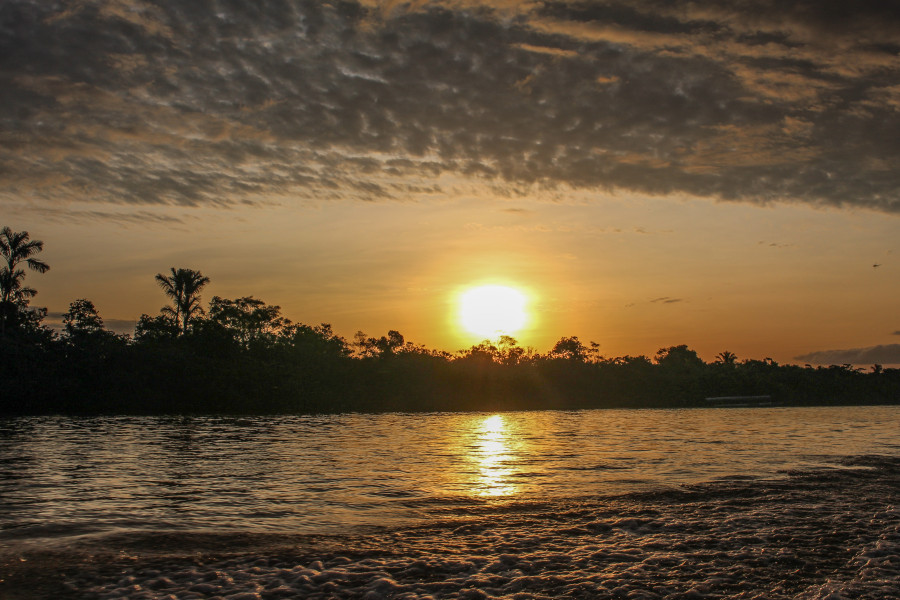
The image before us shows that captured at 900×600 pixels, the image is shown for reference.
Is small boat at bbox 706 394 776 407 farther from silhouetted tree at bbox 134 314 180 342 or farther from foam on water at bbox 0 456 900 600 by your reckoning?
foam on water at bbox 0 456 900 600

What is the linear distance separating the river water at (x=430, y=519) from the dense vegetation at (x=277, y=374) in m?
45.9

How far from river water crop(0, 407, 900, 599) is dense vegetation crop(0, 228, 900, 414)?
151 feet

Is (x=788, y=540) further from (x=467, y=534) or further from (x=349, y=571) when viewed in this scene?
(x=349, y=571)

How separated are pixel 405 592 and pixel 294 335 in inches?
3786

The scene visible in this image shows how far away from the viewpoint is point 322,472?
21484mm

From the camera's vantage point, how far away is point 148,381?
7344cm

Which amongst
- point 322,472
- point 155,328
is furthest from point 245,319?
point 322,472

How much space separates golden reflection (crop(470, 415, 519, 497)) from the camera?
1759 cm

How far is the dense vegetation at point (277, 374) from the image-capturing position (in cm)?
6694

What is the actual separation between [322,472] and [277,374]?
6167 centimetres

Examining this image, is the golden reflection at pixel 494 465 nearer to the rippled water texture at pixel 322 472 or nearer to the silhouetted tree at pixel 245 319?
the rippled water texture at pixel 322 472

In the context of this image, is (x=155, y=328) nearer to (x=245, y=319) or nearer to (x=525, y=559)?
(x=245, y=319)

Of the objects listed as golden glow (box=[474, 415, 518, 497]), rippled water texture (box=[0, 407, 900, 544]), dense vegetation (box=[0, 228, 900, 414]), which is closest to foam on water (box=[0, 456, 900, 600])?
rippled water texture (box=[0, 407, 900, 544])

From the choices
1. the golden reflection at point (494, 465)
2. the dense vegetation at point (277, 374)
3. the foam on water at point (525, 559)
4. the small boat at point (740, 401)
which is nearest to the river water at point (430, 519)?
the foam on water at point (525, 559)
